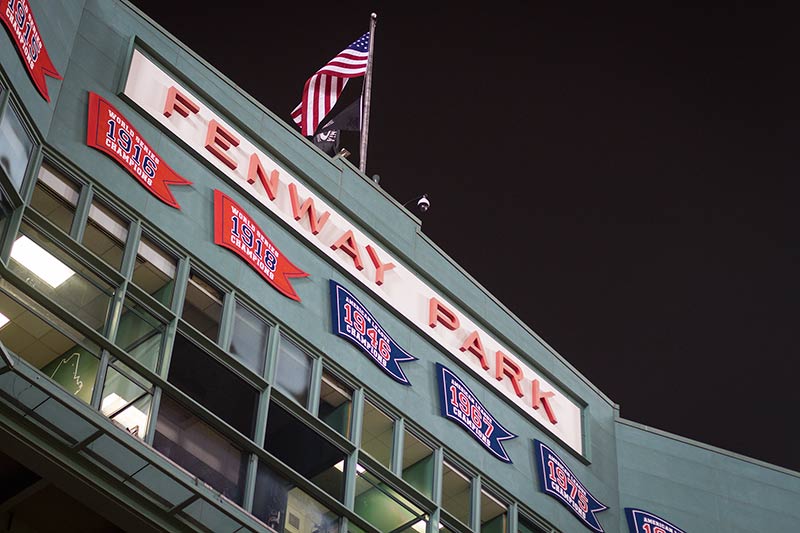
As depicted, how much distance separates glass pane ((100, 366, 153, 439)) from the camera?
62.2 ft

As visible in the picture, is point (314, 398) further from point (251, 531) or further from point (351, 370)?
point (251, 531)

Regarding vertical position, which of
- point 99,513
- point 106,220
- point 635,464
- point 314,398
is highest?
point 635,464

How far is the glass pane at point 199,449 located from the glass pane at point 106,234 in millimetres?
2562

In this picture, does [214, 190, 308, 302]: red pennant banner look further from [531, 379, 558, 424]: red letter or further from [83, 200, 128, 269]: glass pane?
[531, 379, 558, 424]: red letter

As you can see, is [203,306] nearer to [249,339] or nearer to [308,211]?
[249,339]

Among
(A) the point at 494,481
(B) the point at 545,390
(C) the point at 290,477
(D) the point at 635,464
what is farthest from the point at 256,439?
(D) the point at 635,464

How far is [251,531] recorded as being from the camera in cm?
1941

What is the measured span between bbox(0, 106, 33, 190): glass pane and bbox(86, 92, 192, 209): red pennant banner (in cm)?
150

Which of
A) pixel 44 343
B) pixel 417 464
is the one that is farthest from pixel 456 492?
pixel 44 343

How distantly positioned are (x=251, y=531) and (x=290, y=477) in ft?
5.38

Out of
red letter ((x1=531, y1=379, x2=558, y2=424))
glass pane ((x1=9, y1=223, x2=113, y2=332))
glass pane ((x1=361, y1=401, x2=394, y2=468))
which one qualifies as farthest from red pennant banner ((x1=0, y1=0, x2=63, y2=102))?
red letter ((x1=531, y1=379, x2=558, y2=424))

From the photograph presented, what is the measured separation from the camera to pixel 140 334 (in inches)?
Answer: 799

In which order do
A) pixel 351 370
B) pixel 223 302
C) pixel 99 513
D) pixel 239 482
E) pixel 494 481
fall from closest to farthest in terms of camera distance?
pixel 99 513
pixel 239 482
pixel 223 302
pixel 351 370
pixel 494 481

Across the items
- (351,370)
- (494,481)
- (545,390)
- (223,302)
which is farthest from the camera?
(545,390)
